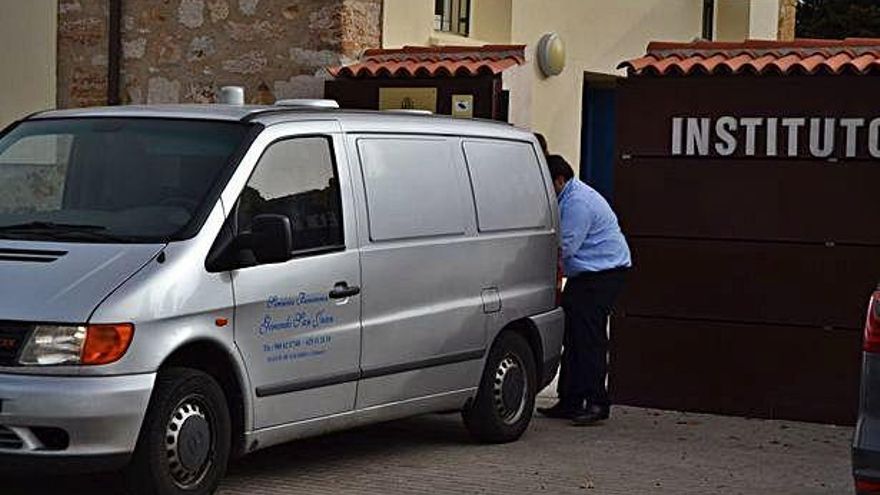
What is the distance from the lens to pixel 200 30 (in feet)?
50.1

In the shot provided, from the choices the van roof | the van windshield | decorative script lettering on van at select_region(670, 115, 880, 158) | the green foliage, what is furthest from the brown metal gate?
the green foliage

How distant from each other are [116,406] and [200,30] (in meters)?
8.25

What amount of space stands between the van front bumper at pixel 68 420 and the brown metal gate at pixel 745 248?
4.89 metres

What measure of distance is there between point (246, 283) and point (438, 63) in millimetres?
6089

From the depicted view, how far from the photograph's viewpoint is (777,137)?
11109mm

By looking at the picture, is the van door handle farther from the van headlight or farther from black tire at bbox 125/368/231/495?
the van headlight

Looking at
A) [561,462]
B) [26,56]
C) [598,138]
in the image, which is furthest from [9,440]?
[598,138]

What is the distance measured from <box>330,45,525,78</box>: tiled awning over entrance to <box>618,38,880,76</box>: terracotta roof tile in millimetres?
2308

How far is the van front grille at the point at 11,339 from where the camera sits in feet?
24.4

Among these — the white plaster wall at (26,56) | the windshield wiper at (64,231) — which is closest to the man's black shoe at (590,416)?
the windshield wiper at (64,231)

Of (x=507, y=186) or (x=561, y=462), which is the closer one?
(x=561, y=462)

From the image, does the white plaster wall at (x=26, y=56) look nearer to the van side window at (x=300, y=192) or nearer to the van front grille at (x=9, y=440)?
the van side window at (x=300, y=192)

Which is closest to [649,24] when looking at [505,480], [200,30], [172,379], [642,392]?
[200,30]

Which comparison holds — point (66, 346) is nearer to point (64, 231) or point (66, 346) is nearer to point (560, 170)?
point (64, 231)
